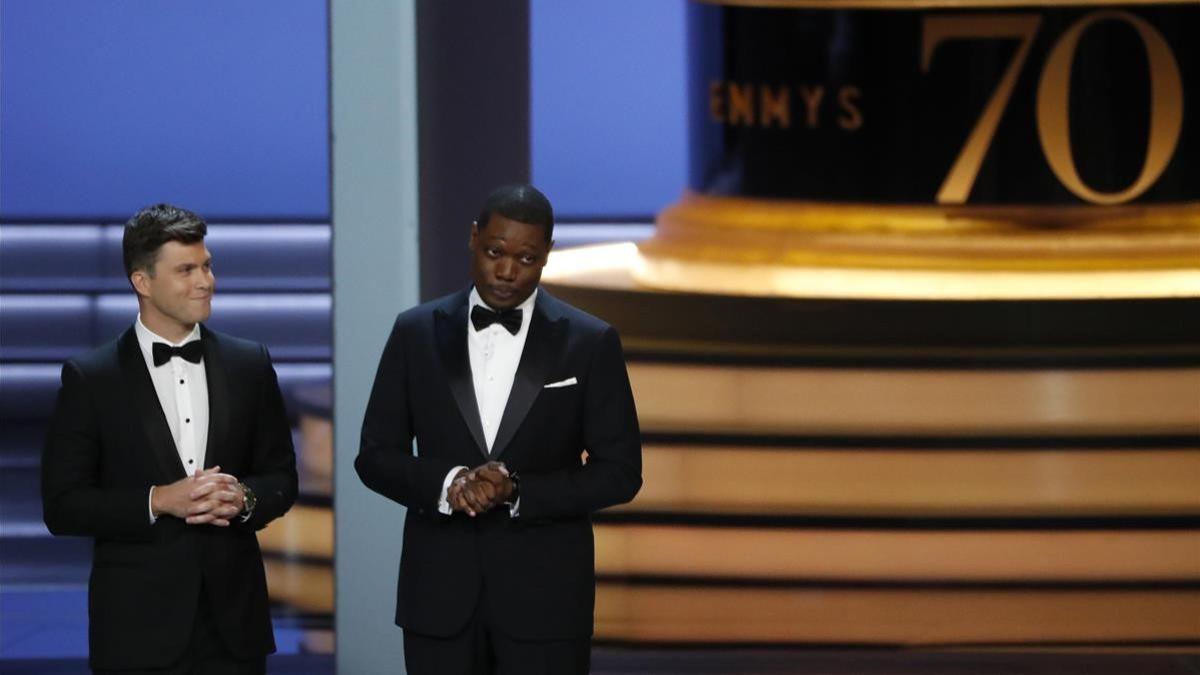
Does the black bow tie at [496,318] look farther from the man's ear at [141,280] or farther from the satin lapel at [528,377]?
the man's ear at [141,280]

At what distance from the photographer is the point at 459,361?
114 inches

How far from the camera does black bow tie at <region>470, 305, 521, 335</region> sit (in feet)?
9.41

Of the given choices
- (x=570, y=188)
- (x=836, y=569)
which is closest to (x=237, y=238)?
(x=836, y=569)

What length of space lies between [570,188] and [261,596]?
6.96 m

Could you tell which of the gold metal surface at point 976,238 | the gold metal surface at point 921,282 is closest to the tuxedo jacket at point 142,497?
the gold metal surface at point 921,282

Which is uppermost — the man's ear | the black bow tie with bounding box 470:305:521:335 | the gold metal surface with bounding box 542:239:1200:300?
the man's ear

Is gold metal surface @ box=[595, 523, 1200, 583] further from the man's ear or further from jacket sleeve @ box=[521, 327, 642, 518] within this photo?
the man's ear

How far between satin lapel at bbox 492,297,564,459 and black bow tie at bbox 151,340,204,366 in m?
0.42

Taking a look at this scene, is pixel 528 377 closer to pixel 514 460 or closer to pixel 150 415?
pixel 514 460

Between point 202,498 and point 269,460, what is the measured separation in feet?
0.55

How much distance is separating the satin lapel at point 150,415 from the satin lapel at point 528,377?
1.41 feet

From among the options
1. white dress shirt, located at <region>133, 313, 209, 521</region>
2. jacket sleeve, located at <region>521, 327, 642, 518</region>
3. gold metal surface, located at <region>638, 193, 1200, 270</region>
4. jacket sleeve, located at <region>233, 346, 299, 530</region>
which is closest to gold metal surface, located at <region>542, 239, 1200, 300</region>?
gold metal surface, located at <region>638, 193, 1200, 270</region>

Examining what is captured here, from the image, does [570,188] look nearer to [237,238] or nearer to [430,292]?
[237,238]

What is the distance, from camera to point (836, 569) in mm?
5160
